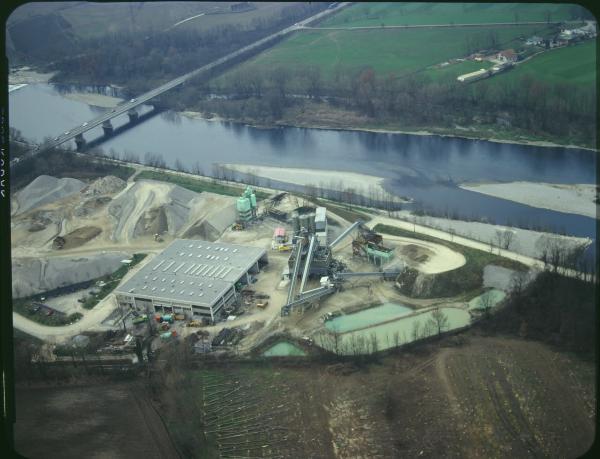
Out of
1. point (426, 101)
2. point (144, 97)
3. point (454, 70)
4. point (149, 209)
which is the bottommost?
point (149, 209)

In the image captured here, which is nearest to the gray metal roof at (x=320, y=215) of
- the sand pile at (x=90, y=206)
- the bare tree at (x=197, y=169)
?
the sand pile at (x=90, y=206)

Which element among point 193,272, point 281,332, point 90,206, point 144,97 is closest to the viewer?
point 281,332

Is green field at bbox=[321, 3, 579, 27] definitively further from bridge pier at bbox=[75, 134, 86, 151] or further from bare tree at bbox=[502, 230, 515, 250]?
bridge pier at bbox=[75, 134, 86, 151]

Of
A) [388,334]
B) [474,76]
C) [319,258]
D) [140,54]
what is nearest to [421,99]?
[474,76]

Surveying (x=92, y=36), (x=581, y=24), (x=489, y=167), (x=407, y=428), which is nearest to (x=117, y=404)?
(x=407, y=428)

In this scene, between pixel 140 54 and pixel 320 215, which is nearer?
pixel 320 215

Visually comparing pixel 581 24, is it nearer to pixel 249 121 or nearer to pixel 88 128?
pixel 249 121

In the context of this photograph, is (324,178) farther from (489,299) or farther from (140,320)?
(140,320)

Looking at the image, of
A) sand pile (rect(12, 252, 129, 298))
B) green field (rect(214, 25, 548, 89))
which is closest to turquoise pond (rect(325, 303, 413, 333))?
sand pile (rect(12, 252, 129, 298))
